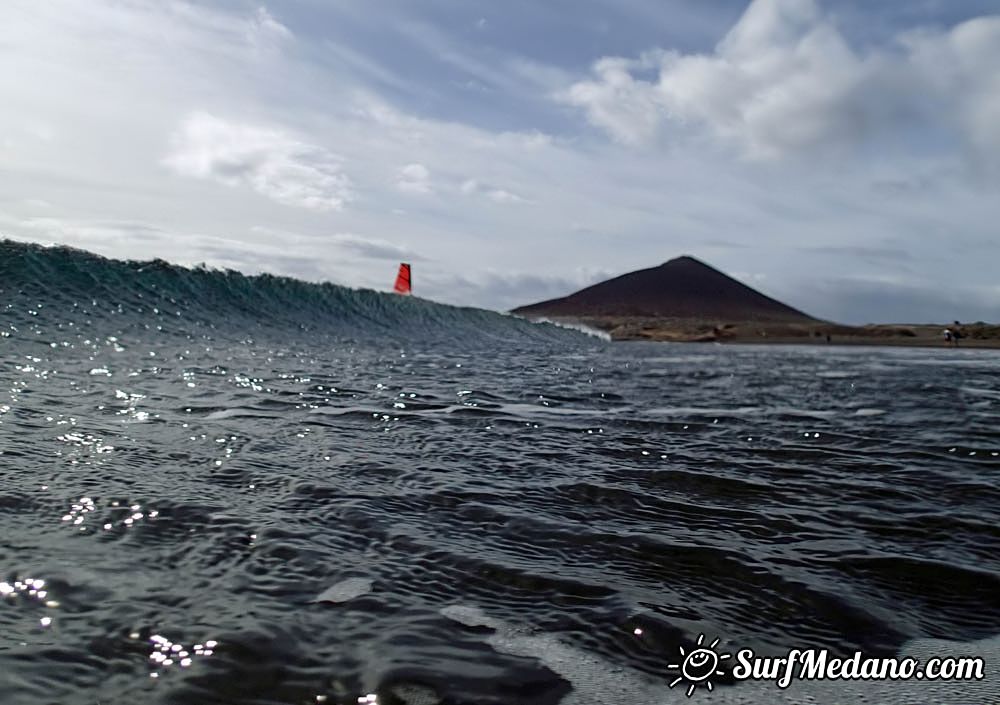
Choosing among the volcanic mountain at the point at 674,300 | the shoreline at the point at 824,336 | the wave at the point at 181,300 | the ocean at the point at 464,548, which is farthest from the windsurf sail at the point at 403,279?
the volcanic mountain at the point at 674,300

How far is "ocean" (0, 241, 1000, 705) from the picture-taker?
5.28 feet

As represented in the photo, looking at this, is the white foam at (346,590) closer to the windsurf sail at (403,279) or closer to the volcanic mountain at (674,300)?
the windsurf sail at (403,279)

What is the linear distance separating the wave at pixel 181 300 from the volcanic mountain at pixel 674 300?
1569 inches

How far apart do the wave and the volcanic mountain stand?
131ft

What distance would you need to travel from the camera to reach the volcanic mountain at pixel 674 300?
63.2 meters

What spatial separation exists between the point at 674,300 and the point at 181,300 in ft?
196

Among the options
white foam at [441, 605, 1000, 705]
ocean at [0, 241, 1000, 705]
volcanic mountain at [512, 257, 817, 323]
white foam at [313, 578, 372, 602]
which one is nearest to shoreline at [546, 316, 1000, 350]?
volcanic mountain at [512, 257, 817, 323]

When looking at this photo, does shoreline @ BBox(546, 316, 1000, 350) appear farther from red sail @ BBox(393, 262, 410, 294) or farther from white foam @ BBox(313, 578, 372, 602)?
white foam @ BBox(313, 578, 372, 602)

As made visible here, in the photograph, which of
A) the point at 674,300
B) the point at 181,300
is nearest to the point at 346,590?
the point at 181,300

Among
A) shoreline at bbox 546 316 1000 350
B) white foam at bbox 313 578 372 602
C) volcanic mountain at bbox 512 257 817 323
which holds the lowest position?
white foam at bbox 313 578 372 602

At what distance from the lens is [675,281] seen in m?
75.2

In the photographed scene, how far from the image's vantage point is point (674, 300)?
69.1 m

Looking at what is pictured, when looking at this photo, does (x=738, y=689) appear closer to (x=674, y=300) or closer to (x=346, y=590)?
(x=346, y=590)

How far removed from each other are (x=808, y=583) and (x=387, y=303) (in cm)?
2301
